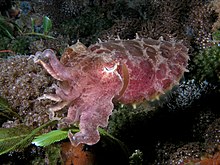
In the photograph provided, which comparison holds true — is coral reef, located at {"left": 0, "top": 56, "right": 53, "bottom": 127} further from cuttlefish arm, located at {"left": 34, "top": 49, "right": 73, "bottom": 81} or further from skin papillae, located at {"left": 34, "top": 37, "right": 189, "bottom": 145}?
cuttlefish arm, located at {"left": 34, "top": 49, "right": 73, "bottom": 81}

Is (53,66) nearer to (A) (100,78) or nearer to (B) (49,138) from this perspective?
(A) (100,78)

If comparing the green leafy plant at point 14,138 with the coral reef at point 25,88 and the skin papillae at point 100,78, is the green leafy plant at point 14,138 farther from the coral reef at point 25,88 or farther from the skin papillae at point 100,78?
the skin papillae at point 100,78

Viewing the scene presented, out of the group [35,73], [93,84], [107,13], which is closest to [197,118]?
[93,84]

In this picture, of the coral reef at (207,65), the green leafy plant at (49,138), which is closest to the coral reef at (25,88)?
the green leafy plant at (49,138)

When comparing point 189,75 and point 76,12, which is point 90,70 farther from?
point 76,12

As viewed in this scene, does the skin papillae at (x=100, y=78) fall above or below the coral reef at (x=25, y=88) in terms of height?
above

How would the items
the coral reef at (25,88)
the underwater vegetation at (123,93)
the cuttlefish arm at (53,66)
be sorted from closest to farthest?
the cuttlefish arm at (53,66), the underwater vegetation at (123,93), the coral reef at (25,88)

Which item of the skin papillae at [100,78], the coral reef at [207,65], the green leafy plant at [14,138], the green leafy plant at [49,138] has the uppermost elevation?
the skin papillae at [100,78]

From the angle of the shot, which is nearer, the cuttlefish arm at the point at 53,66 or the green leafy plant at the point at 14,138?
the cuttlefish arm at the point at 53,66
